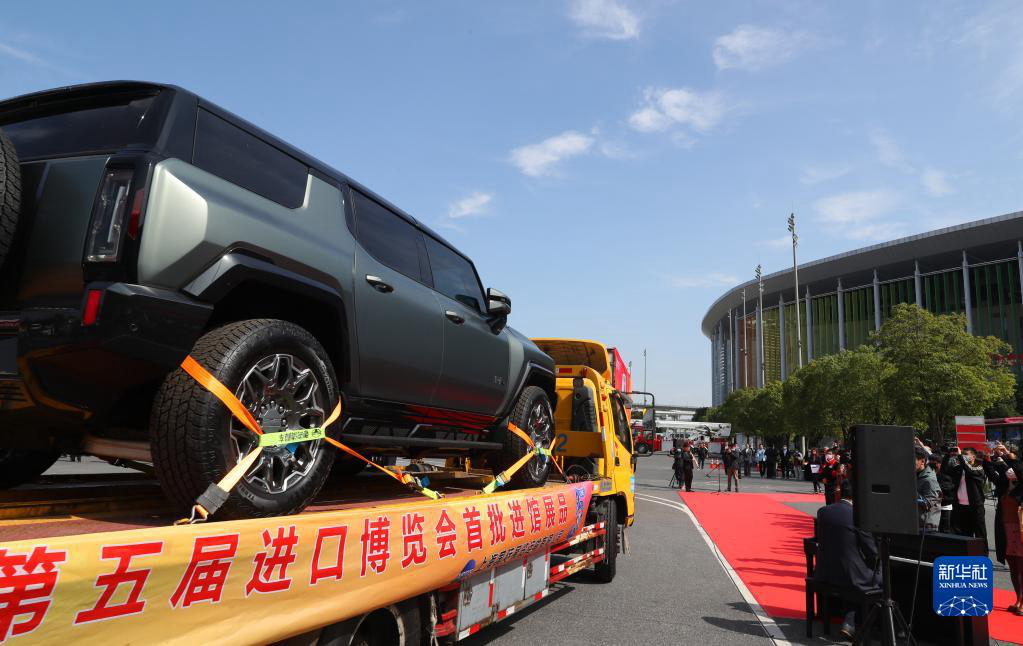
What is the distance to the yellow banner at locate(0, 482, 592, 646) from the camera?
6.31 feet

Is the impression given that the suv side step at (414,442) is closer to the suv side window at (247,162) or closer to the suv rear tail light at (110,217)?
the suv side window at (247,162)

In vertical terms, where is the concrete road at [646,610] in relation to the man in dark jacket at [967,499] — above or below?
below

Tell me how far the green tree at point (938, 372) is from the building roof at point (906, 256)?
38227 millimetres

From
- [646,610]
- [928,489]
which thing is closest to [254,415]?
[646,610]

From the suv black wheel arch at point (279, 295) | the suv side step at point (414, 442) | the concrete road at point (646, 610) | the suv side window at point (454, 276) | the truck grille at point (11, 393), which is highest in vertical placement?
the suv side window at point (454, 276)

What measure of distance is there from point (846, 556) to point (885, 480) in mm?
1594

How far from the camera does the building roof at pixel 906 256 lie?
2414 inches

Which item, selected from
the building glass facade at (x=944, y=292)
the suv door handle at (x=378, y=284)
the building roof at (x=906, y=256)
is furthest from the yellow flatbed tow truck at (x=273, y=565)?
the building glass facade at (x=944, y=292)

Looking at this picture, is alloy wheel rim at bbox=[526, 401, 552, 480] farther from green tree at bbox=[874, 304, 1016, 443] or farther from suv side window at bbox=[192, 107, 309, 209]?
green tree at bbox=[874, 304, 1016, 443]

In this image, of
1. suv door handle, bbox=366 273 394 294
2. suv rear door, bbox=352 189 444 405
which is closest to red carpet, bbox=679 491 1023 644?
suv rear door, bbox=352 189 444 405

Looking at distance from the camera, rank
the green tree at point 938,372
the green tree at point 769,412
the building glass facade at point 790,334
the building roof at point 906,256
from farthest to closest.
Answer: the building glass facade at point 790,334
the building roof at point 906,256
the green tree at point 769,412
the green tree at point 938,372

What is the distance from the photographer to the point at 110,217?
2654 millimetres

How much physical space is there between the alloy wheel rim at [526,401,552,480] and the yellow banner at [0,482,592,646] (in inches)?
68.9

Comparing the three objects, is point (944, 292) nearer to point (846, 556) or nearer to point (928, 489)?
point (928, 489)
